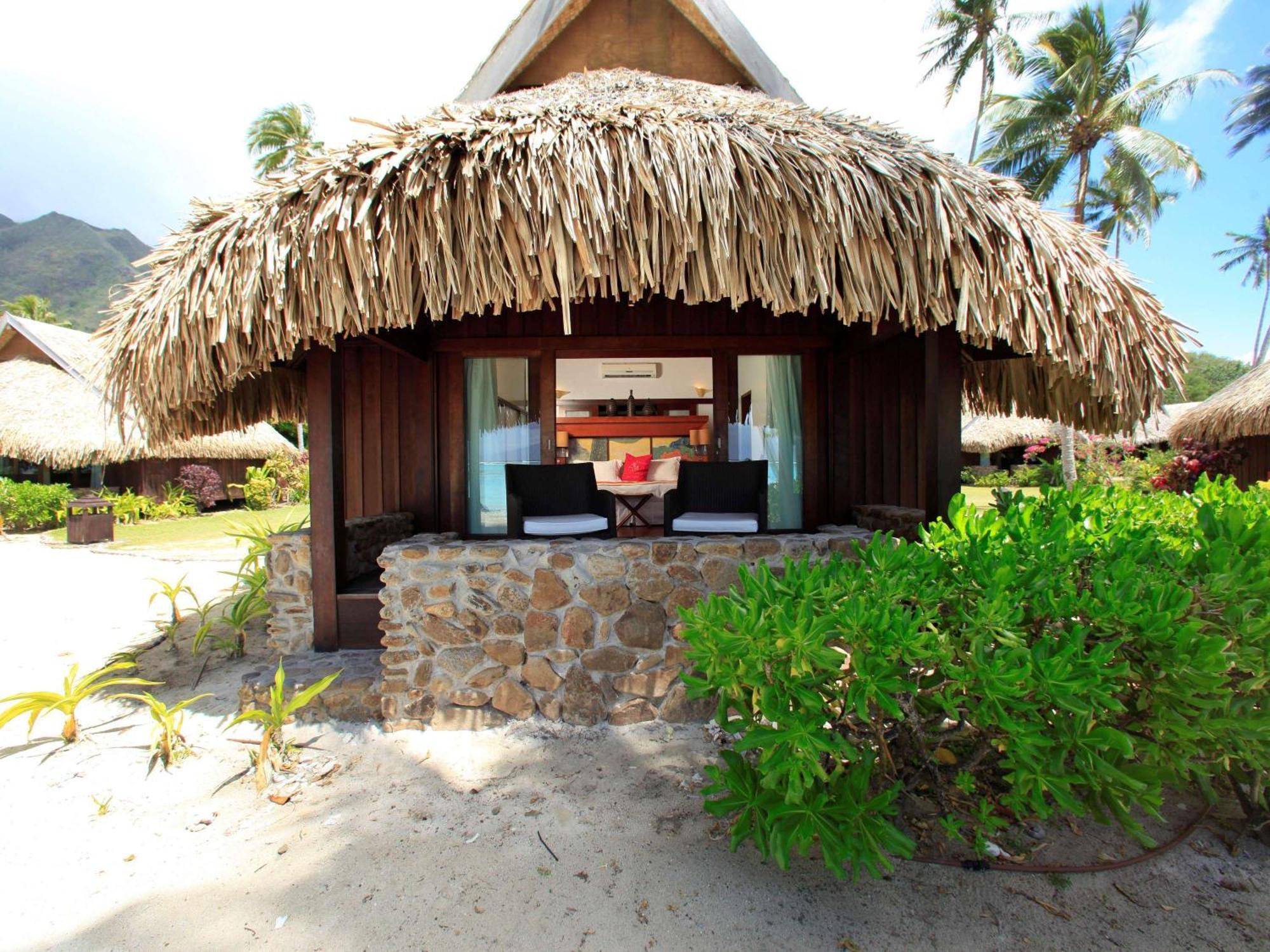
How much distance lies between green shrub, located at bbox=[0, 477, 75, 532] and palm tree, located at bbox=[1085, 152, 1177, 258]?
22962 millimetres

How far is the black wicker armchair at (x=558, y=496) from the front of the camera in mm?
3988

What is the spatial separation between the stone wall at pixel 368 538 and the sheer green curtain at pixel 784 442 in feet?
9.23

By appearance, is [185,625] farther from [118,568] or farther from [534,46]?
[534,46]

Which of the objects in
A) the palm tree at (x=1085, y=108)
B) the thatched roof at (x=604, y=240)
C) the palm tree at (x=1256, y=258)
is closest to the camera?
the thatched roof at (x=604, y=240)

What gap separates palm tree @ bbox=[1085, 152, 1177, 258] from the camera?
610 inches

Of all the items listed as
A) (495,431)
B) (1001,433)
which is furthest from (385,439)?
(1001,433)

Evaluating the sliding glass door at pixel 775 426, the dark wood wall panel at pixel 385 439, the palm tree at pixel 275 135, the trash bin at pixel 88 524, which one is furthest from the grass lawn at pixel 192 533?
the palm tree at pixel 275 135

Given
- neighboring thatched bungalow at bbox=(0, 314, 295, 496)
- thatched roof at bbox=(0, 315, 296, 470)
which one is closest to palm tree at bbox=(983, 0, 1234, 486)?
thatched roof at bbox=(0, 315, 296, 470)

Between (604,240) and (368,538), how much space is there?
105 inches

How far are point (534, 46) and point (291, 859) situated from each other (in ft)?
19.7

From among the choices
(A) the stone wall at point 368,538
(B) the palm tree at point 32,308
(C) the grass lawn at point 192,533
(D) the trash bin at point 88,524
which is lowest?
(C) the grass lawn at point 192,533

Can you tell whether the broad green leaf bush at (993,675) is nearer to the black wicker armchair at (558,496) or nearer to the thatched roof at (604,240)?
the thatched roof at (604,240)

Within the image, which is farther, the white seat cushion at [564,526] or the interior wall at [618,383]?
the interior wall at [618,383]

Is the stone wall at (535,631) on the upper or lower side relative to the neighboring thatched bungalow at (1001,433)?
lower
